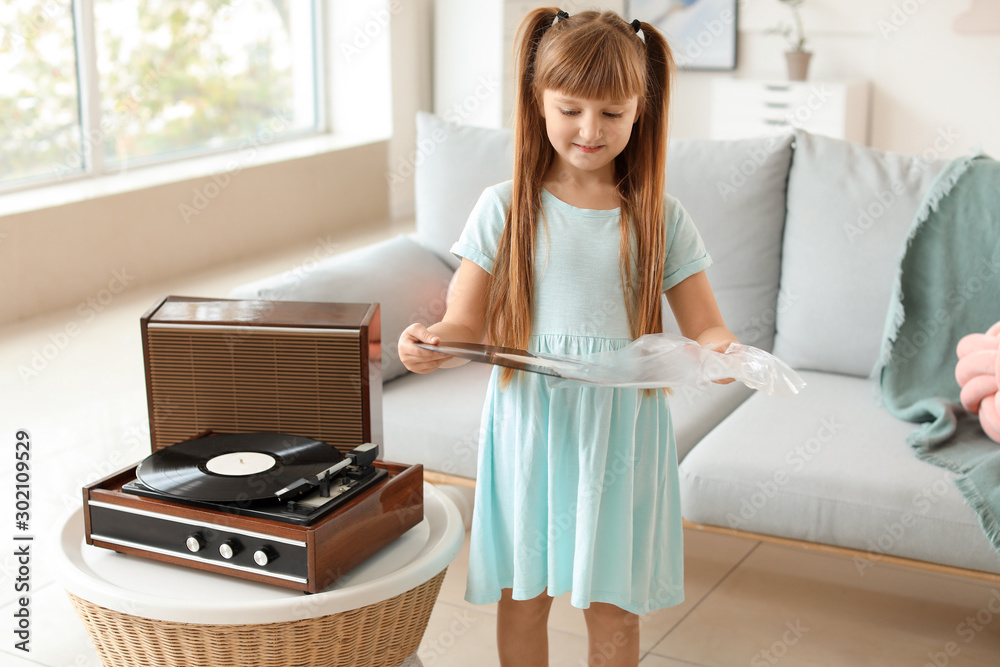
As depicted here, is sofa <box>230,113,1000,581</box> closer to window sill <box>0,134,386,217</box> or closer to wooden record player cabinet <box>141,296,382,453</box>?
wooden record player cabinet <box>141,296,382,453</box>

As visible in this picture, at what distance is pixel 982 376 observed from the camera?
1.78 m

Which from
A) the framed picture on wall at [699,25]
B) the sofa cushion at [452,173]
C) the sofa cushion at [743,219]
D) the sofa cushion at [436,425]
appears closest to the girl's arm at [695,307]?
the sofa cushion at [436,425]

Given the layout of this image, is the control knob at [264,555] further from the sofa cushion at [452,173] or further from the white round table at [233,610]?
the sofa cushion at [452,173]

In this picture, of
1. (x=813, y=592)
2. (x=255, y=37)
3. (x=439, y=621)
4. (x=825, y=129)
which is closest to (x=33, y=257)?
(x=255, y=37)

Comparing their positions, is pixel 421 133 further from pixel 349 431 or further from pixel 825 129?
pixel 825 129

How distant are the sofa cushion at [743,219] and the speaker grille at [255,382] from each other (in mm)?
964

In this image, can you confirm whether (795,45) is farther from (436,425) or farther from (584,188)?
(584,188)

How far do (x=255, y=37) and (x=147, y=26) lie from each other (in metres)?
0.79

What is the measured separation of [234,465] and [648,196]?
25.9 inches

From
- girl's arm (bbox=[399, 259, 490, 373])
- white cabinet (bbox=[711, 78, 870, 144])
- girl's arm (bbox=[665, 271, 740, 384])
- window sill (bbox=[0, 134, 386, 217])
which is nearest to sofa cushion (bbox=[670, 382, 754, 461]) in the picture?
girl's arm (bbox=[665, 271, 740, 384])

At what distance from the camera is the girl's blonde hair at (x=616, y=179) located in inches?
51.8

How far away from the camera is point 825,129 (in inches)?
203

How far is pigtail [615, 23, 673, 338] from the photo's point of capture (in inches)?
51.8

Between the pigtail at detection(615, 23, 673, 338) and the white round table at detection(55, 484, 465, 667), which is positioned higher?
the pigtail at detection(615, 23, 673, 338)
